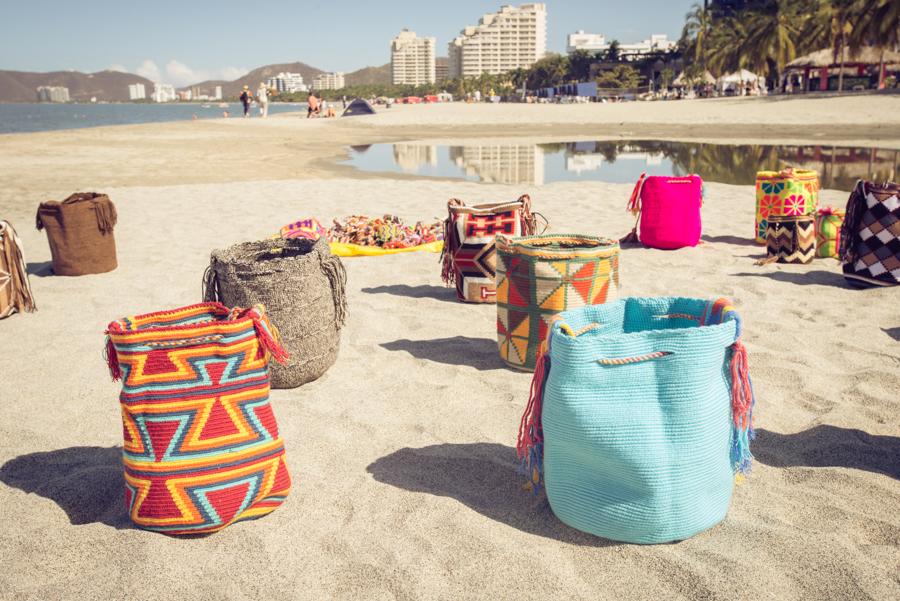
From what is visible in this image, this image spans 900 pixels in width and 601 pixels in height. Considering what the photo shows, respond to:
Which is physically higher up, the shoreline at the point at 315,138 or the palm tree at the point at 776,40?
the palm tree at the point at 776,40

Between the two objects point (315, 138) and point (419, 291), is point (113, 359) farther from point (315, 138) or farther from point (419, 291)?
point (315, 138)

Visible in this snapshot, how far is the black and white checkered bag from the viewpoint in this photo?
16.7ft

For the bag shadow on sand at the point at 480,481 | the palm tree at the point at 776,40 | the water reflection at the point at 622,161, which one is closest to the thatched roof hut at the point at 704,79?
the palm tree at the point at 776,40

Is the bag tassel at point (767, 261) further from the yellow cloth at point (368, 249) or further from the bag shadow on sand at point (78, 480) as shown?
the bag shadow on sand at point (78, 480)

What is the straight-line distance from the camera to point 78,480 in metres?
2.97

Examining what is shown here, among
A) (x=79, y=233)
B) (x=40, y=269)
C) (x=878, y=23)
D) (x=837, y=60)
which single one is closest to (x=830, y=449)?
(x=79, y=233)

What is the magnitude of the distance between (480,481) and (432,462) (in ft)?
0.87

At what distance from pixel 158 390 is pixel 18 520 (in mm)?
860

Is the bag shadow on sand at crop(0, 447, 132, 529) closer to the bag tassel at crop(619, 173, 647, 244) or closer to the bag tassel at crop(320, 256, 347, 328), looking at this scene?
the bag tassel at crop(320, 256, 347, 328)

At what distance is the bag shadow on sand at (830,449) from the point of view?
9.64 ft

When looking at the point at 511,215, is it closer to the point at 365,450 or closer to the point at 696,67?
the point at 365,450

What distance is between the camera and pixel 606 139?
22688mm

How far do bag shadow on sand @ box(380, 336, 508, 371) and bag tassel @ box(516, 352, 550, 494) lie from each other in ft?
4.47

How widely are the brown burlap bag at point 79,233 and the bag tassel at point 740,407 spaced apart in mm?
5753
